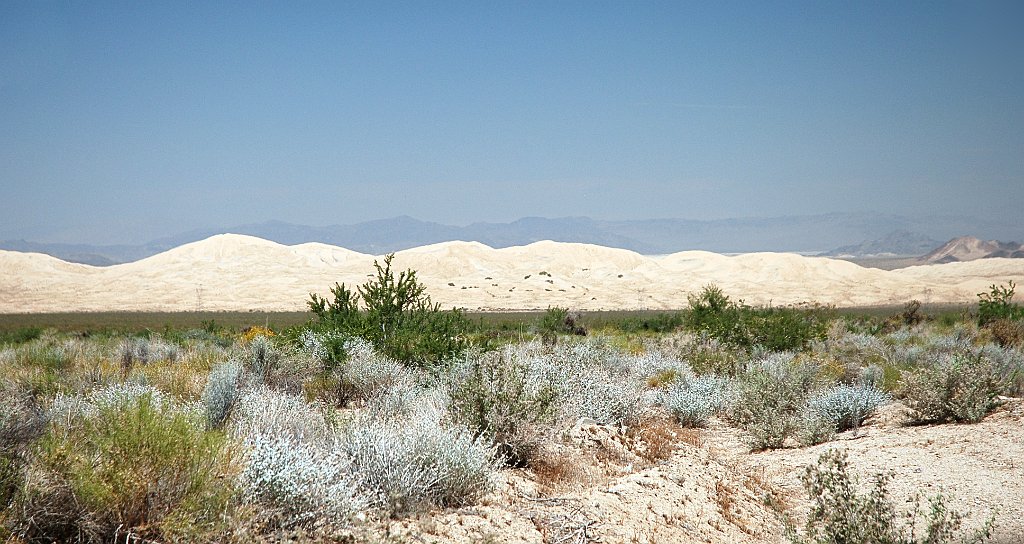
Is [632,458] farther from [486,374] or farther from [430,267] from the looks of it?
[430,267]

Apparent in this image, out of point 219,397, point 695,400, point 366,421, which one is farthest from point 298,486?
point 695,400

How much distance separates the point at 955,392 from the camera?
33.5ft

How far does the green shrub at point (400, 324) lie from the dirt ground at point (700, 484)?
424 centimetres

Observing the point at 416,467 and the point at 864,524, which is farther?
the point at 416,467

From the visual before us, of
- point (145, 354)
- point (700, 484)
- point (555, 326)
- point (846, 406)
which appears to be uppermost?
point (555, 326)

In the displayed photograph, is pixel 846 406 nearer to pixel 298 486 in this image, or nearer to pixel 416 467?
pixel 416 467

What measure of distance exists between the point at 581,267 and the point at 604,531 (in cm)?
9443

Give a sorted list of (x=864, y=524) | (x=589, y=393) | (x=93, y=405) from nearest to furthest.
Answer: (x=864, y=524)
(x=93, y=405)
(x=589, y=393)

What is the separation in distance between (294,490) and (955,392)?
9.45 meters

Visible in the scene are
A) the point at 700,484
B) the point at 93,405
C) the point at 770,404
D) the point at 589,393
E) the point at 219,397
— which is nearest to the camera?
the point at 93,405

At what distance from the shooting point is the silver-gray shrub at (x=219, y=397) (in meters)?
7.89

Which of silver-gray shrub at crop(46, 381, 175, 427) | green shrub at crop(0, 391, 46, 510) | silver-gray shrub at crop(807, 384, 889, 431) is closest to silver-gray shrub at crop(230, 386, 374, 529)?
silver-gray shrub at crop(46, 381, 175, 427)

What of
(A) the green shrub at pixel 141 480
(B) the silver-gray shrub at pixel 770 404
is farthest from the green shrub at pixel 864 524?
(A) the green shrub at pixel 141 480

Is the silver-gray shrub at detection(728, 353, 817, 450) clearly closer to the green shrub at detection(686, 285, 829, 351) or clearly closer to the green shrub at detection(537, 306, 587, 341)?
the green shrub at detection(686, 285, 829, 351)
